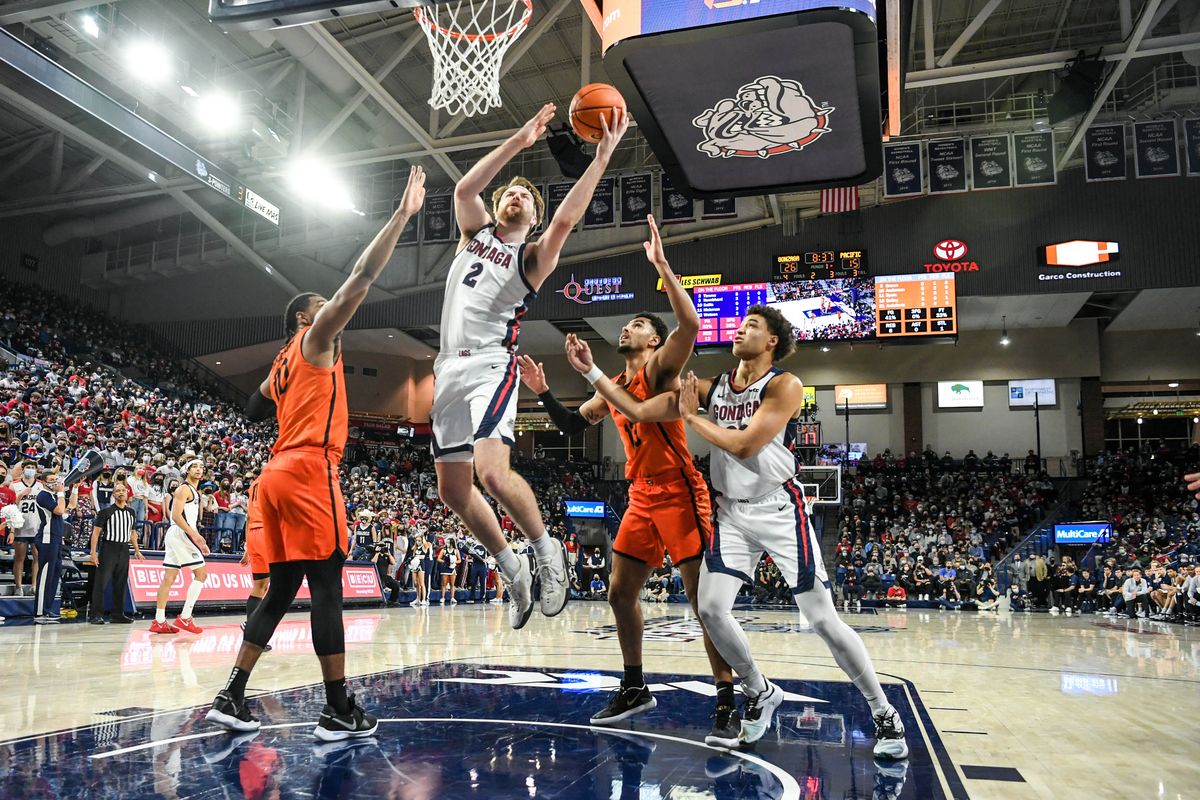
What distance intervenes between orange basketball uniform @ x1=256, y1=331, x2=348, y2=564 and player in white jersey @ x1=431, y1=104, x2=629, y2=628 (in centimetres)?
70

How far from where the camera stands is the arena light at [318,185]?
61.7ft

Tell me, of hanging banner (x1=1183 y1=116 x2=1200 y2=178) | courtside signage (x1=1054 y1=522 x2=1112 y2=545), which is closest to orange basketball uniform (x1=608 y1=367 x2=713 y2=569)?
hanging banner (x1=1183 y1=116 x2=1200 y2=178)

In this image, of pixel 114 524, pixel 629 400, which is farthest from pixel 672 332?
pixel 114 524

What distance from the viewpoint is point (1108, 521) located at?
22.7m

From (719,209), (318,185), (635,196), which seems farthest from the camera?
(635,196)

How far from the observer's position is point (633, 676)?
472cm

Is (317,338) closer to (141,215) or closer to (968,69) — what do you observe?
(968,69)

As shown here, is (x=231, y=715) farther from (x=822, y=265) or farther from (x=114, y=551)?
(x=822, y=265)

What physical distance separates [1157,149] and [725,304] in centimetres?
1008

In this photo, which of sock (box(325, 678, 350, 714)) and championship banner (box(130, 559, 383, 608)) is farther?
championship banner (box(130, 559, 383, 608))

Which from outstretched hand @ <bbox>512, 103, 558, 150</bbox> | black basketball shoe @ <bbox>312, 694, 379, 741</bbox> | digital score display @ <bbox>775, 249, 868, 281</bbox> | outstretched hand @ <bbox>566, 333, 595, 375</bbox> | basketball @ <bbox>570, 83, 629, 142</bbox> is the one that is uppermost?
digital score display @ <bbox>775, 249, 868, 281</bbox>

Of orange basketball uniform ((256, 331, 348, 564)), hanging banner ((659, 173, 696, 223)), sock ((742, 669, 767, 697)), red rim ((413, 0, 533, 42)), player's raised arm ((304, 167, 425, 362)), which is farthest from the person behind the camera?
hanging banner ((659, 173, 696, 223))

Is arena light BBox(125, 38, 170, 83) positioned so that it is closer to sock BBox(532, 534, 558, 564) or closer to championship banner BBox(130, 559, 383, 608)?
championship banner BBox(130, 559, 383, 608)

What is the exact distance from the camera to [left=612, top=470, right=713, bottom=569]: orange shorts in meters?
4.63
